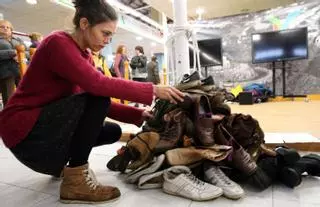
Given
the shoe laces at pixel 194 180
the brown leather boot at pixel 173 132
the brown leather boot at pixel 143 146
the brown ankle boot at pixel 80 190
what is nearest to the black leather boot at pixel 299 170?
the shoe laces at pixel 194 180

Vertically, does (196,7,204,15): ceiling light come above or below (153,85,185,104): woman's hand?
above

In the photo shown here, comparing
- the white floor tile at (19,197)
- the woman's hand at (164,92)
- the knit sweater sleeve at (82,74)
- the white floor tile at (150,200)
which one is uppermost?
the knit sweater sleeve at (82,74)

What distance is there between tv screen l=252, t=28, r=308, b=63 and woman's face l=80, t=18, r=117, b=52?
5107 mm

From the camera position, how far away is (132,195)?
1.12m

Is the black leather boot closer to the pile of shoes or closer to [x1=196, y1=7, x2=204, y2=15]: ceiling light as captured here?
the pile of shoes

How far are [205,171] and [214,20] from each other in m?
5.69

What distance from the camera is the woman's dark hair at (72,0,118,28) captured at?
104cm

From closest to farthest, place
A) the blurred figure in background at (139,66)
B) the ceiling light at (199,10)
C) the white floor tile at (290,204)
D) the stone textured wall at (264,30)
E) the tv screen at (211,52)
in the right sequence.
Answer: the white floor tile at (290,204) → the blurred figure in background at (139,66) → the stone textured wall at (264,30) → the tv screen at (211,52) → the ceiling light at (199,10)

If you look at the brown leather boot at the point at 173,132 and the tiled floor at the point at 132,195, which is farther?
the brown leather boot at the point at 173,132

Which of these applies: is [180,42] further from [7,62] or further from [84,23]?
[7,62]

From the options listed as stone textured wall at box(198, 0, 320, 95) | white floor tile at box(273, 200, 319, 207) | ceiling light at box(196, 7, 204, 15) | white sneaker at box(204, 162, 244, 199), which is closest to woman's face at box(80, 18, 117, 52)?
white sneaker at box(204, 162, 244, 199)

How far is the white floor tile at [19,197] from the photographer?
1107 millimetres

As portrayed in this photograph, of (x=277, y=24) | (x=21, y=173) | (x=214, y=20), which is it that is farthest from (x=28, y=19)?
(x=21, y=173)

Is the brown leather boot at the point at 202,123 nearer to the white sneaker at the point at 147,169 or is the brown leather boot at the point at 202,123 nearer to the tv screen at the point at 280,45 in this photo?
the white sneaker at the point at 147,169
